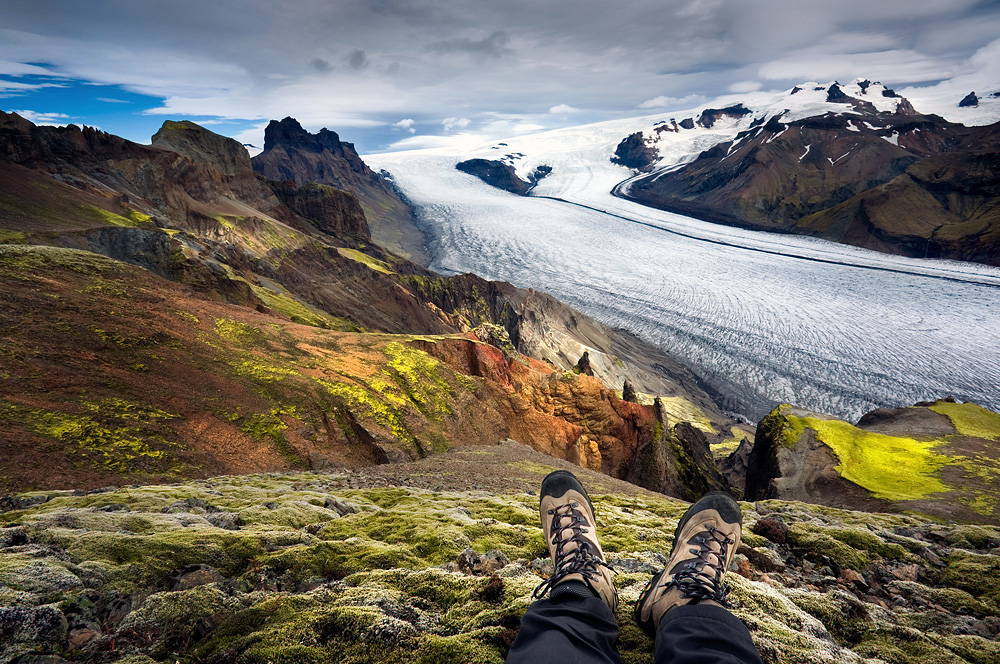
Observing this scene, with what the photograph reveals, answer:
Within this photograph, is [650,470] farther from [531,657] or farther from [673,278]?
[673,278]

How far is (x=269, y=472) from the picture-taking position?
46.4 feet

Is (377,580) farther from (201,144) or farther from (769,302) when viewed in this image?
(769,302)

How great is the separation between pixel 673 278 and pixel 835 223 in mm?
105793

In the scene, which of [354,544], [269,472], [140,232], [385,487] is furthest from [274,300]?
[354,544]

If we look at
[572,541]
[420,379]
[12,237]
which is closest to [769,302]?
[420,379]

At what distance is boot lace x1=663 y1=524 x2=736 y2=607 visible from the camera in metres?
5.21

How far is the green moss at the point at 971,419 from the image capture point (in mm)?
28244

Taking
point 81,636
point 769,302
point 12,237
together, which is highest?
point 12,237

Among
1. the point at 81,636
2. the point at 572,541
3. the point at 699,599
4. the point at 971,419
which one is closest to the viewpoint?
the point at 81,636

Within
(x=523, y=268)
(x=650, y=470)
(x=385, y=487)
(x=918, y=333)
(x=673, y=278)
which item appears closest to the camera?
(x=385, y=487)

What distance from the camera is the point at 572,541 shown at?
655 centimetres

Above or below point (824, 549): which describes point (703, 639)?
above

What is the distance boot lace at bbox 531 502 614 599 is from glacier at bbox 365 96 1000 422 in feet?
270

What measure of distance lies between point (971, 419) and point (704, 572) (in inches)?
1543
